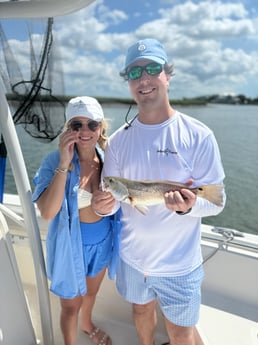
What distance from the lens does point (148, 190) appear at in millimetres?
1415

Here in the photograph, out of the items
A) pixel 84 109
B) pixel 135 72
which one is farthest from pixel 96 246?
pixel 135 72

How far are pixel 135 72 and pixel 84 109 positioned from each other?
306 millimetres

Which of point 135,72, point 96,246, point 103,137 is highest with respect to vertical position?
point 135,72

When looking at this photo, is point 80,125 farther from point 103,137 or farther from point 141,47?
point 141,47

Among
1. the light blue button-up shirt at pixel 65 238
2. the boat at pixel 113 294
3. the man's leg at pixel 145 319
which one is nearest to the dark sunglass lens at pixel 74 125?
the light blue button-up shirt at pixel 65 238

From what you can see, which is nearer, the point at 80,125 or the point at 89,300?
the point at 80,125

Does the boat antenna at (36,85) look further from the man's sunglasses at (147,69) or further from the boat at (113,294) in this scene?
the man's sunglasses at (147,69)

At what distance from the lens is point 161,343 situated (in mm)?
2172

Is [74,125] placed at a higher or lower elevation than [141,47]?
lower

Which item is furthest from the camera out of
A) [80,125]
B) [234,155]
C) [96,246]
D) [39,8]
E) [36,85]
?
[234,155]

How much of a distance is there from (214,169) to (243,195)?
5940mm

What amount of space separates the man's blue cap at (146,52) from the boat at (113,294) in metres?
0.70

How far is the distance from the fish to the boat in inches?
20.5

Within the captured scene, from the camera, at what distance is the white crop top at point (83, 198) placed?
5.49 feet
